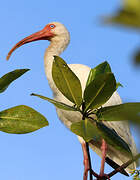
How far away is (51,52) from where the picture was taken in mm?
5430

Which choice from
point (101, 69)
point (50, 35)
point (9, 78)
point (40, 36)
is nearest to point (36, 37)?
point (40, 36)

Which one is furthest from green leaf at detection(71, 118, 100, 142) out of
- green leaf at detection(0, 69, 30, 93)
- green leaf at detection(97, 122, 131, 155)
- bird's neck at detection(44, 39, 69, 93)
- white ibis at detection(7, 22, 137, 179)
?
bird's neck at detection(44, 39, 69, 93)

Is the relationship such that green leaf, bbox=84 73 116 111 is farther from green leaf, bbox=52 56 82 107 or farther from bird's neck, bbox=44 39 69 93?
bird's neck, bbox=44 39 69 93

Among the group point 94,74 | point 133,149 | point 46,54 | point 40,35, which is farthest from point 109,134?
point 40,35

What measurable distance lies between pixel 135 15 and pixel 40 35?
5976 millimetres

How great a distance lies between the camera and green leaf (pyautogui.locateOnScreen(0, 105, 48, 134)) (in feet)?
5.87

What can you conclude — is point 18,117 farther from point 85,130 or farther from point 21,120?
point 85,130

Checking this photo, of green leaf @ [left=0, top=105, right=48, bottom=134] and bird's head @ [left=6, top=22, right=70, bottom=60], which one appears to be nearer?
green leaf @ [left=0, top=105, right=48, bottom=134]

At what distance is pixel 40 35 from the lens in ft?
20.2

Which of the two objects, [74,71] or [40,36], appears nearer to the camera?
[74,71]

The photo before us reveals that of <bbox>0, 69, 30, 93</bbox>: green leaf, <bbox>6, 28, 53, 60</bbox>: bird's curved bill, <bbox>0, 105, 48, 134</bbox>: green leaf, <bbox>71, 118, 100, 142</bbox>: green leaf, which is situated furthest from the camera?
<bbox>6, 28, 53, 60</bbox>: bird's curved bill

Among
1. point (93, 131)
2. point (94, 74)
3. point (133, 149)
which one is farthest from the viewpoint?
point (133, 149)

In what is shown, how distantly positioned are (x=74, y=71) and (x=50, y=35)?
1.17 metres

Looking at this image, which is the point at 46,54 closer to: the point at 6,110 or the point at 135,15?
the point at 6,110
